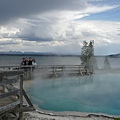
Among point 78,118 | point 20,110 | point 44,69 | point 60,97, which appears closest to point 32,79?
point 44,69

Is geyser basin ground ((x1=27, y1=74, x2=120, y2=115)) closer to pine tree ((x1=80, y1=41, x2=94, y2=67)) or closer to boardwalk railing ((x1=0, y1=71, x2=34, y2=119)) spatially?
boardwalk railing ((x1=0, y1=71, x2=34, y2=119))

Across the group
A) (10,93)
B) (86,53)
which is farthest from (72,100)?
(86,53)

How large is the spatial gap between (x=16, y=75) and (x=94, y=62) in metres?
31.5

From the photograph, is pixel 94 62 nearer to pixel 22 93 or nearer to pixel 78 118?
pixel 78 118

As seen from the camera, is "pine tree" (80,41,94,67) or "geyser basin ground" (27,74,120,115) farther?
"pine tree" (80,41,94,67)

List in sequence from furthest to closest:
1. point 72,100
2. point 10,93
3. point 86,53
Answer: point 86,53 → point 72,100 → point 10,93

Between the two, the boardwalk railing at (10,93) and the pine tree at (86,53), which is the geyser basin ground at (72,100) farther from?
the pine tree at (86,53)

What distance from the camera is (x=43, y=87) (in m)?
19.2

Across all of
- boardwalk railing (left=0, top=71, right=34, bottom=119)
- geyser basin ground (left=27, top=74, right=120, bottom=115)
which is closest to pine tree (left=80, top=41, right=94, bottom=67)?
geyser basin ground (left=27, top=74, right=120, bottom=115)

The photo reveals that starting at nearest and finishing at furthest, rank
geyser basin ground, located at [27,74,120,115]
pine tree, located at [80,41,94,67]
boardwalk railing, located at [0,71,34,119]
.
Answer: boardwalk railing, located at [0,71,34,119] < geyser basin ground, located at [27,74,120,115] < pine tree, located at [80,41,94,67]

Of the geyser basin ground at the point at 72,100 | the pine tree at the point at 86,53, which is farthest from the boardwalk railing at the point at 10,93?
the pine tree at the point at 86,53

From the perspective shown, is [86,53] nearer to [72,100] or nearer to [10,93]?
[72,100]

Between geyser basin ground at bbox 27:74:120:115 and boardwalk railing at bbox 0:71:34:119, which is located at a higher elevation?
boardwalk railing at bbox 0:71:34:119

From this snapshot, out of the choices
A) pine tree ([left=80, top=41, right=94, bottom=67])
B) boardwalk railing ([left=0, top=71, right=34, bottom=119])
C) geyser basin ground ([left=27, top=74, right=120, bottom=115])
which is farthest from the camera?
pine tree ([left=80, top=41, right=94, bottom=67])
